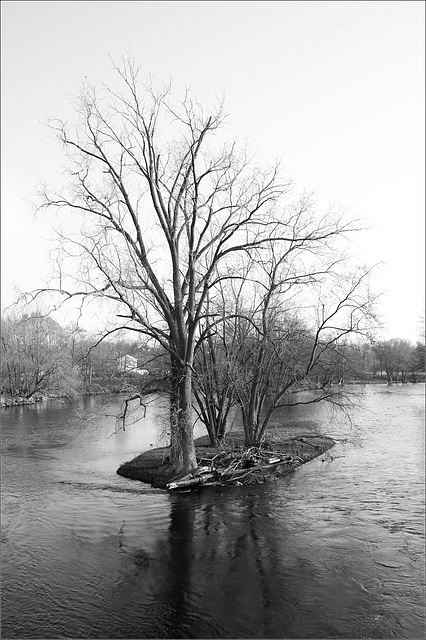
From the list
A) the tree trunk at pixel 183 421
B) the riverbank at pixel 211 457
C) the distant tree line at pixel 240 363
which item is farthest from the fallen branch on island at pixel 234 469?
the distant tree line at pixel 240 363

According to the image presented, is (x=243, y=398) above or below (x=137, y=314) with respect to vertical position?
below

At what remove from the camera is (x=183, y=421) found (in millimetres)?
19703

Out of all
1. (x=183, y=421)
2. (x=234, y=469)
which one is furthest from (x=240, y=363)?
(x=183, y=421)

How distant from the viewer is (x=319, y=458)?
2462 centimetres

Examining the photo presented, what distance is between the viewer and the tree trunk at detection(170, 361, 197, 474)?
64.6 feet

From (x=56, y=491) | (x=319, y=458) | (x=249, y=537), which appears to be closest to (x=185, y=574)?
(x=249, y=537)

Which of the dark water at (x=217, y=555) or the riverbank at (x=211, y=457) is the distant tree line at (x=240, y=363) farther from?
the dark water at (x=217, y=555)

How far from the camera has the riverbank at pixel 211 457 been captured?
20.9 m

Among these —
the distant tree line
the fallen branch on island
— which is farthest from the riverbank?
the distant tree line

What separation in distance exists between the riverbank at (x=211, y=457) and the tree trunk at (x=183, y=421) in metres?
0.69

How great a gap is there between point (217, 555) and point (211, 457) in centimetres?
936

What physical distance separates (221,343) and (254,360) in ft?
7.34

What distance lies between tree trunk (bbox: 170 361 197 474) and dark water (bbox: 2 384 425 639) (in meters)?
1.59

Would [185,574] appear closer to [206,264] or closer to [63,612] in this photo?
[63,612]
